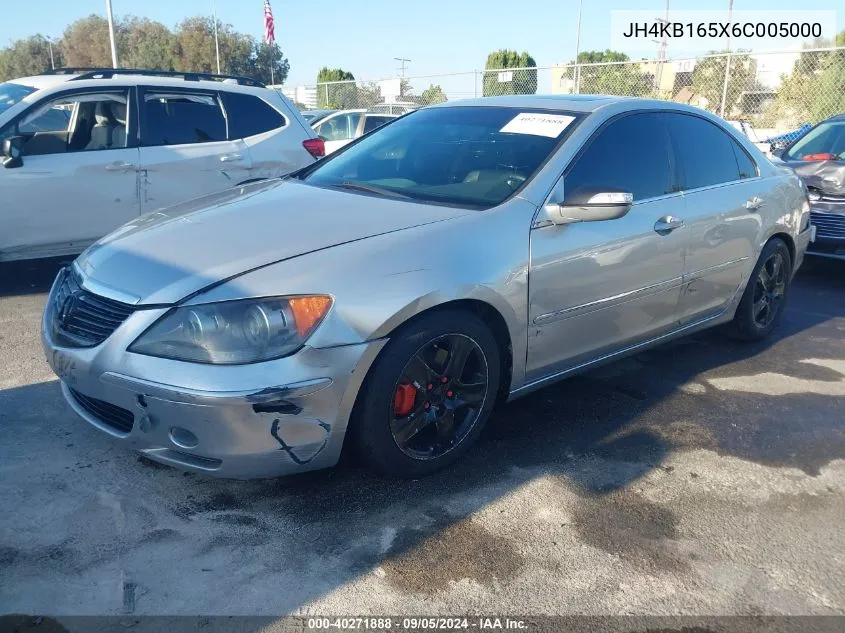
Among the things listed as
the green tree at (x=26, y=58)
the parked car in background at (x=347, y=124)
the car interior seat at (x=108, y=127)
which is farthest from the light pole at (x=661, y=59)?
the green tree at (x=26, y=58)

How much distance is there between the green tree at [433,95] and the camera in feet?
71.7

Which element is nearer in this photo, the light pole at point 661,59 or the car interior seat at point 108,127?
the car interior seat at point 108,127

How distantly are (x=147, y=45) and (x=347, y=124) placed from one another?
37.4 metres

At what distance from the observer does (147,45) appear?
1823 inches

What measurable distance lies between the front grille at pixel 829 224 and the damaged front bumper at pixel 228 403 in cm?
566

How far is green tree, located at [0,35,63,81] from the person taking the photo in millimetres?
54344

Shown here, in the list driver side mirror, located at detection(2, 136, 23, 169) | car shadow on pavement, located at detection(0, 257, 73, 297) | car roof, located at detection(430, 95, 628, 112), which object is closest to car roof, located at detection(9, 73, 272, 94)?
driver side mirror, located at detection(2, 136, 23, 169)

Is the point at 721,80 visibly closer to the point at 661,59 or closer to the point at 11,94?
the point at 661,59

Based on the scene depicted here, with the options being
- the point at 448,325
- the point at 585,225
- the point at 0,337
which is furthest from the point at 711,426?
the point at 0,337

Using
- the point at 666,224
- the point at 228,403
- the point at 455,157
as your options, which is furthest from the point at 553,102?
the point at 228,403

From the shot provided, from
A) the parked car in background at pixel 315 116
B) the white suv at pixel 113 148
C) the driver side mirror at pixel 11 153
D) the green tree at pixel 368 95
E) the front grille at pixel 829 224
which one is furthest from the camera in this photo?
the green tree at pixel 368 95

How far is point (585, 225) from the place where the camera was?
11.3 feet

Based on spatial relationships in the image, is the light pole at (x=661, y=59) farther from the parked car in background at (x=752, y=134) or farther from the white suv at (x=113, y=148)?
the white suv at (x=113, y=148)

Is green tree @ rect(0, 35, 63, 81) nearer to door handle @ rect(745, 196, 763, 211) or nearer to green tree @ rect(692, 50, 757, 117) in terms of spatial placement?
green tree @ rect(692, 50, 757, 117)
